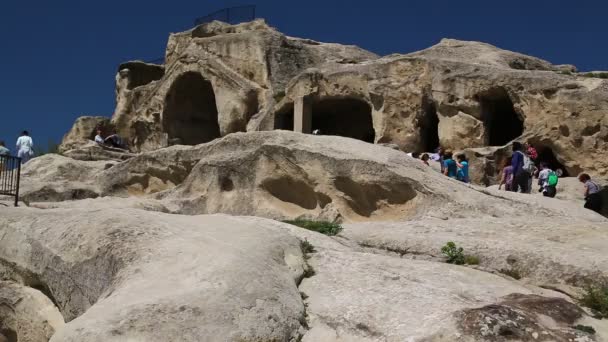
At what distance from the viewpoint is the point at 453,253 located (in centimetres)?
892

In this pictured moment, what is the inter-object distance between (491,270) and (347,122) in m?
22.0

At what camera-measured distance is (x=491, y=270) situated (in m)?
8.48

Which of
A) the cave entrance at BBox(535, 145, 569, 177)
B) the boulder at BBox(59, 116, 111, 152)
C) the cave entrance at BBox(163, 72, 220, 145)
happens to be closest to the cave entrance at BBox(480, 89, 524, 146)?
the cave entrance at BBox(535, 145, 569, 177)

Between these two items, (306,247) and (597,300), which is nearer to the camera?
(597,300)

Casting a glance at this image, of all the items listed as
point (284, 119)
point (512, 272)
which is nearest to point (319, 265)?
point (512, 272)

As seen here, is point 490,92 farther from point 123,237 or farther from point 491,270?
point 123,237

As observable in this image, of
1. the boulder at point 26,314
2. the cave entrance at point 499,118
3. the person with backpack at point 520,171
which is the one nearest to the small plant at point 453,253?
the boulder at point 26,314

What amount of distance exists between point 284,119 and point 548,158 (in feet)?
32.7

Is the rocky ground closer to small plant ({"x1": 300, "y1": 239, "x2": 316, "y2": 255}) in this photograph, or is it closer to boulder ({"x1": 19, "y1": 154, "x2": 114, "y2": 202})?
small plant ({"x1": 300, "y1": 239, "x2": 316, "y2": 255})

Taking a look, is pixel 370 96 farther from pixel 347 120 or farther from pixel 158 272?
pixel 158 272

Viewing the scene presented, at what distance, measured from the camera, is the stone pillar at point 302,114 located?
1067 inches

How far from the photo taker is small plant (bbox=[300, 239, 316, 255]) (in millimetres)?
8677

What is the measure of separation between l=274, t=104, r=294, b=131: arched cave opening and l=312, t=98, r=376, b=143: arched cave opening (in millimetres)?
932

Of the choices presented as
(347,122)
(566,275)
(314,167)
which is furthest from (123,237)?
(347,122)
